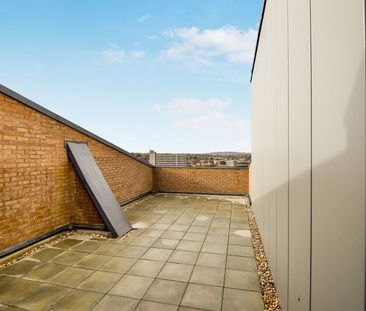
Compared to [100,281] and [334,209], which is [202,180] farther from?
[334,209]

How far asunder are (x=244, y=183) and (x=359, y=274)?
1070cm

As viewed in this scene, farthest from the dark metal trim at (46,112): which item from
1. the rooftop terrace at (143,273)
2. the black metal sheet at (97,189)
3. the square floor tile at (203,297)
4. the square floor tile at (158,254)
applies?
the square floor tile at (203,297)

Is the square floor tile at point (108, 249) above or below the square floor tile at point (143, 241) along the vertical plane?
above

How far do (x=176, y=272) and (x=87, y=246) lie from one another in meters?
2.27

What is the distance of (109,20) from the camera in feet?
28.1

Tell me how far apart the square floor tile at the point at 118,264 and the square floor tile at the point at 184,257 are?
2.45 ft

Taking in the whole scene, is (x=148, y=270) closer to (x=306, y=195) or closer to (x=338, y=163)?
(x=306, y=195)

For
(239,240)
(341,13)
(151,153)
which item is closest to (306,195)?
(341,13)

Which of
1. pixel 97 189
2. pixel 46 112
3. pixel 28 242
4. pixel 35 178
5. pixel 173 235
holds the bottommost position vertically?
pixel 173 235

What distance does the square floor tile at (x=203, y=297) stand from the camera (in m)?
2.93

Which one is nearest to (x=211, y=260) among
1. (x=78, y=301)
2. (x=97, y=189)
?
(x=78, y=301)

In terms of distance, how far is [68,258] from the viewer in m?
4.30

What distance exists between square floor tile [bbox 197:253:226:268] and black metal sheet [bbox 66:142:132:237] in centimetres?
226

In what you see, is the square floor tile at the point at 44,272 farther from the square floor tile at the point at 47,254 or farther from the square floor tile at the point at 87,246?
the square floor tile at the point at 87,246
